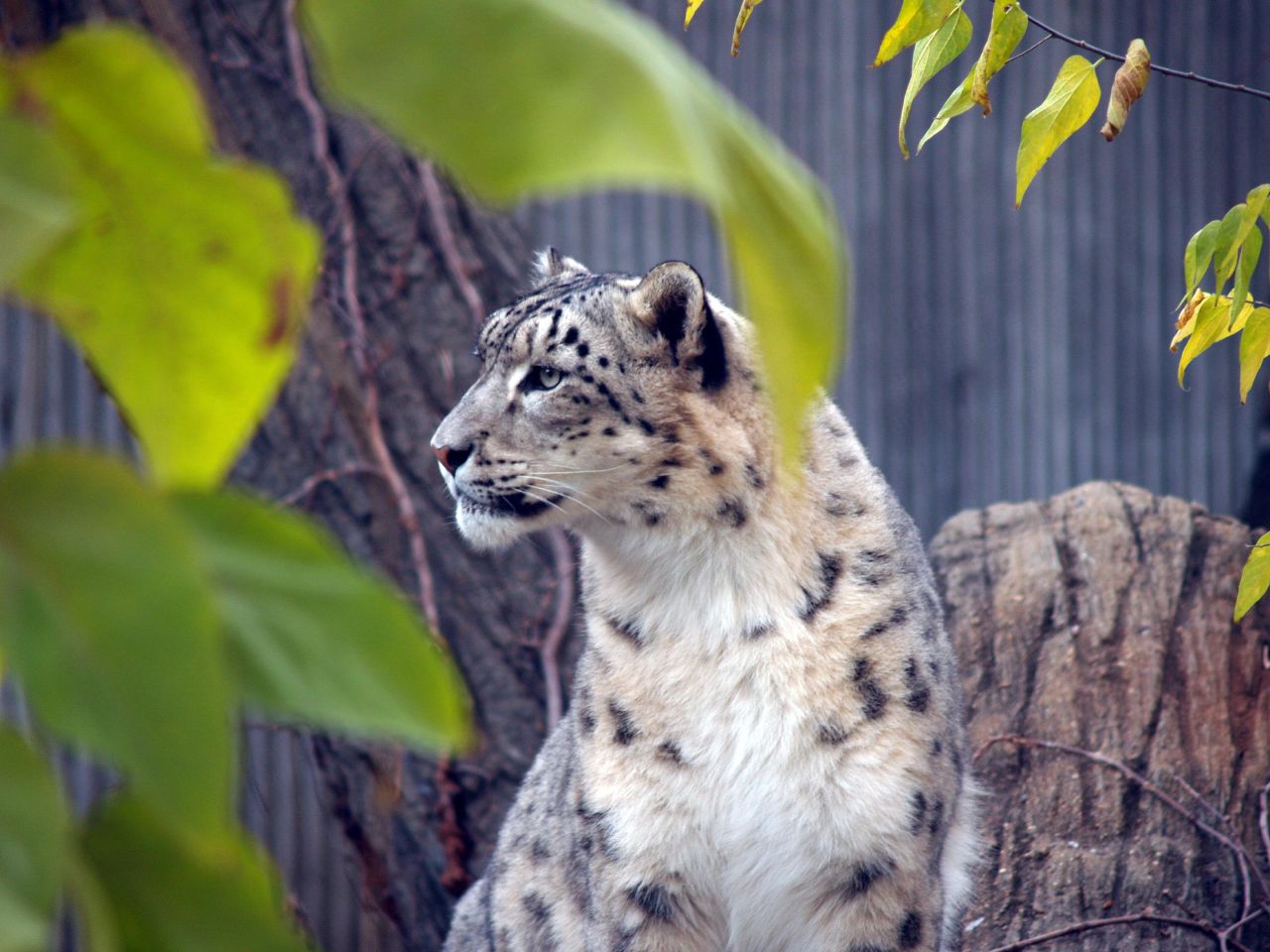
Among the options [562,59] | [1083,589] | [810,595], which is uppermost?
[562,59]

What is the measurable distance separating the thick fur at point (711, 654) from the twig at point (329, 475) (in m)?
0.88

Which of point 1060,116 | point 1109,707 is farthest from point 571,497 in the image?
point 1109,707

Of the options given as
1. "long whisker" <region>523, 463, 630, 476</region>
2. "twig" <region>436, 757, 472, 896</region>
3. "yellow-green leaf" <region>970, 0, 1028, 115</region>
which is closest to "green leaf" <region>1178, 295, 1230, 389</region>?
"yellow-green leaf" <region>970, 0, 1028, 115</region>

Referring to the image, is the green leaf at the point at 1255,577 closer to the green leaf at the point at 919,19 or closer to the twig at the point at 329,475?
the green leaf at the point at 919,19

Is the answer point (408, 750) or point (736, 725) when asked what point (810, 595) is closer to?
point (736, 725)

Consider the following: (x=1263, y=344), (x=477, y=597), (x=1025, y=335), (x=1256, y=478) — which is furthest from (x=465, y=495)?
(x=1256, y=478)

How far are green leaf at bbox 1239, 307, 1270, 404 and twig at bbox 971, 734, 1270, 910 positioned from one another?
1237 mm

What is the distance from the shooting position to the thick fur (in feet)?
8.41

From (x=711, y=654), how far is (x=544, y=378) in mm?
652

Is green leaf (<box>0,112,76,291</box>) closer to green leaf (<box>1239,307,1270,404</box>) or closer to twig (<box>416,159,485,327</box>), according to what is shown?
green leaf (<box>1239,307,1270,404</box>)

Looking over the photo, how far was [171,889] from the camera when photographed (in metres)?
0.41

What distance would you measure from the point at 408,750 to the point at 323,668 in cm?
341

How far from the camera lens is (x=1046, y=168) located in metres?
6.02

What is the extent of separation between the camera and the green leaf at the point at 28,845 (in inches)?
13.4
